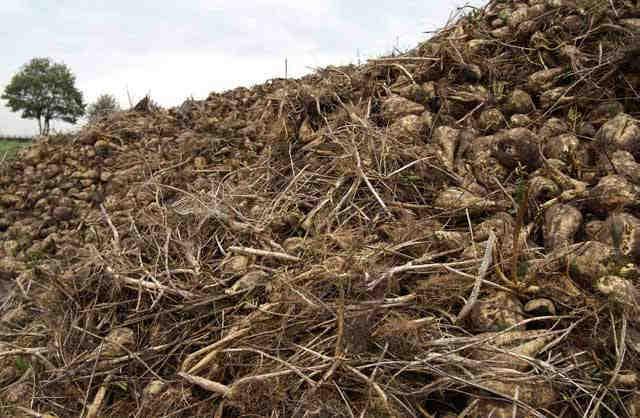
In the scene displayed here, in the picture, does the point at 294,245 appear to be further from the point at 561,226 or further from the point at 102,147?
the point at 102,147

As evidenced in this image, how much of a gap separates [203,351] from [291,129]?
1.90 meters

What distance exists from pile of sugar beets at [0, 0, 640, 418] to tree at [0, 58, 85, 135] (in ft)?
93.5

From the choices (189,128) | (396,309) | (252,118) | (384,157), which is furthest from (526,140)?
(189,128)

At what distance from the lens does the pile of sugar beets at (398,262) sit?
175 centimetres

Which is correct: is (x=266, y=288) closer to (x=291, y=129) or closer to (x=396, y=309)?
(x=396, y=309)

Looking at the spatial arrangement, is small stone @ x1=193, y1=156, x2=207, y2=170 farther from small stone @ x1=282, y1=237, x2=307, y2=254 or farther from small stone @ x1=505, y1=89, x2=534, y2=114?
small stone @ x1=505, y1=89, x2=534, y2=114

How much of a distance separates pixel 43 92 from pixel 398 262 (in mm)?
32043

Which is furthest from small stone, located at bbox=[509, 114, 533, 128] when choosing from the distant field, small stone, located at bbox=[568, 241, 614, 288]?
the distant field

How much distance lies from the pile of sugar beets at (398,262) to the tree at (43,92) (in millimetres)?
28511

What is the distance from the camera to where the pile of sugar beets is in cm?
175

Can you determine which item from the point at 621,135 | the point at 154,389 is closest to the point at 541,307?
the point at 621,135

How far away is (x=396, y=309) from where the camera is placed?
6.40 feet

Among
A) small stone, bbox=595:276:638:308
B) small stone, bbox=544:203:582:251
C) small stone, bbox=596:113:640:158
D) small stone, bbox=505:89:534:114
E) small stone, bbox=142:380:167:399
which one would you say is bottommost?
small stone, bbox=142:380:167:399

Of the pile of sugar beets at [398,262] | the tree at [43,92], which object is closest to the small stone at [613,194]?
the pile of sugar beets at [398,262]
